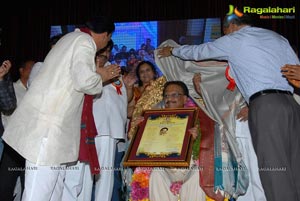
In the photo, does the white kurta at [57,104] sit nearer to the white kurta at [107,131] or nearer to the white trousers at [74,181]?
the white trousers at [74,181]

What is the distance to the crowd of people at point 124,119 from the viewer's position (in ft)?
9.03

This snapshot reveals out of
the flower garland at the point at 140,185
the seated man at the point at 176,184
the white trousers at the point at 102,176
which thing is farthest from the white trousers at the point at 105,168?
the seated man at the point at 176,184

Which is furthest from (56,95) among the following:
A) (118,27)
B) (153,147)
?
(118,27)

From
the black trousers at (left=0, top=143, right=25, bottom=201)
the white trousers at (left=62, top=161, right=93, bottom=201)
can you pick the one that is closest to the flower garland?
the white trousers at (left=62, top=161, right=93, bottom=201)

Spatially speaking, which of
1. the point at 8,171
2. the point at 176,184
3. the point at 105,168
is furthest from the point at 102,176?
the point at 8,171

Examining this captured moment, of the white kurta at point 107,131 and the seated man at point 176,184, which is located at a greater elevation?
the white kurta at point 107,131

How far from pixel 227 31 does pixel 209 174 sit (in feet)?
4.08

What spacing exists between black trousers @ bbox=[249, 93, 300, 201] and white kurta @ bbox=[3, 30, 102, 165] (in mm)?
1192

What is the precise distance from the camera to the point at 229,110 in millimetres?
3973

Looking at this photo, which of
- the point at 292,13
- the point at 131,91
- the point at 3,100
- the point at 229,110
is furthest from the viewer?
the point at 292,13

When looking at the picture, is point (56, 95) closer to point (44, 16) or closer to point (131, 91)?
point (131, 91)

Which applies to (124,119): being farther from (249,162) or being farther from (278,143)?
(278,143)

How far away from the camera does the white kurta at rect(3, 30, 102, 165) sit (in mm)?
2715

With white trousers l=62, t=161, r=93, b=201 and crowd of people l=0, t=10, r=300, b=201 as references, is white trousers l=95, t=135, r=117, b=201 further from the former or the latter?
white trousers l=62, t=161, r=93, b=201
